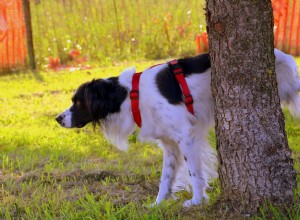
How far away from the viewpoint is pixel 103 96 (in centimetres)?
430

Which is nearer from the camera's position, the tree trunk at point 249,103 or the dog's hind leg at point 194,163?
the tree trunk at point 249,103

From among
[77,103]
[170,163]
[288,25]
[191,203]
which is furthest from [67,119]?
[288,25]

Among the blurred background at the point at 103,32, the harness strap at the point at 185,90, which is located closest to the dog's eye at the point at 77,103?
the harness strap at the point at 185,90

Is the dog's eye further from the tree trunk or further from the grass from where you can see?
the tree trunk

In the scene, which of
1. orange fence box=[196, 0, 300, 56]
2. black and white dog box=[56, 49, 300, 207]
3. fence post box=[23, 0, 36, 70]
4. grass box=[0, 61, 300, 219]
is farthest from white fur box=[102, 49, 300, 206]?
fence post box=[23, 0, 36, 70]

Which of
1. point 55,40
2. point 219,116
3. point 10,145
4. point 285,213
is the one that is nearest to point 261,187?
point 285,213

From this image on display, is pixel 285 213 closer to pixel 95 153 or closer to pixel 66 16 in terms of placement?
pixel 95 153

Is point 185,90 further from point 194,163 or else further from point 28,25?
point 28,25

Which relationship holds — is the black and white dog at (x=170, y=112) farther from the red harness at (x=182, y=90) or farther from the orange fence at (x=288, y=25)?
the orange fence at (x=288, y=25)

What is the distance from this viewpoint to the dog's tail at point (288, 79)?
14.4ft

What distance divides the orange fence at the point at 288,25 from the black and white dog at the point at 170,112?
6.46 metres

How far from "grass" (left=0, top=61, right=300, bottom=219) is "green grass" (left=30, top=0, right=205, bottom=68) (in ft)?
13.9

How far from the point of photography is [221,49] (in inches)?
126

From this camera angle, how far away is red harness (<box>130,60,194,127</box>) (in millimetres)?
4160
